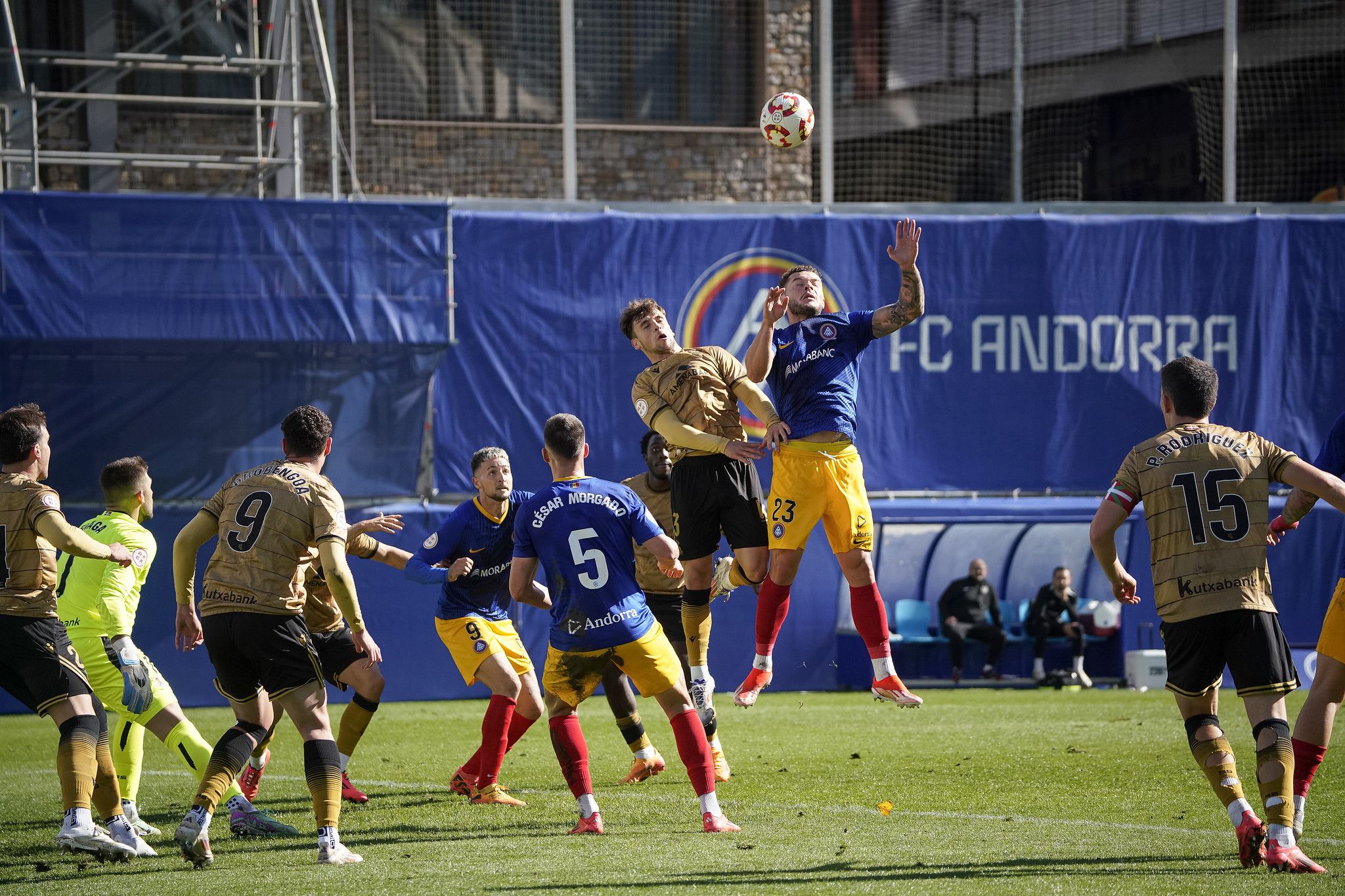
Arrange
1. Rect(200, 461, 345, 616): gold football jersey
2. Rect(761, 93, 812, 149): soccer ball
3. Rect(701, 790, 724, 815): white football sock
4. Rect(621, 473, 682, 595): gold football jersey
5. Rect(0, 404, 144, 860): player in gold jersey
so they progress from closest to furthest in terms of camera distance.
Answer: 1. Rect(200, 461, 345, 616): gold football jersey
2. Rect(0, 404, 144, 860): player in gold jersey
3. Rect(701, 790, 724, 815): white football sock
4. Rect(761, 93, 812, 149): soccer ball
5. Rect(621, 473, 682, 595): gold football jersey

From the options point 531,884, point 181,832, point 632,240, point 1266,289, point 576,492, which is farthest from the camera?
point 1266,289

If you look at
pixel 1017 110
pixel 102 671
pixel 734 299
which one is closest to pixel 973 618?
pixel 734 299

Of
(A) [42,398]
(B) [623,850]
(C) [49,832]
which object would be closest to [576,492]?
(B) [623,850]

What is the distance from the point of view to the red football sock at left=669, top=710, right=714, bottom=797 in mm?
7727

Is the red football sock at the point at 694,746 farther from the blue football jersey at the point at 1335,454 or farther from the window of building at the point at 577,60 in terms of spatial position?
the window of building at the point at 577,60

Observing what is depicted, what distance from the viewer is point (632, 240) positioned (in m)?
18.4

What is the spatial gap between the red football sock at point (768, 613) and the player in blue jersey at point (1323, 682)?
318cm

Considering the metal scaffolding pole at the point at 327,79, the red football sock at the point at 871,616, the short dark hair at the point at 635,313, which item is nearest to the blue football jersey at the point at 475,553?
the short dark hair at the point at 635,313

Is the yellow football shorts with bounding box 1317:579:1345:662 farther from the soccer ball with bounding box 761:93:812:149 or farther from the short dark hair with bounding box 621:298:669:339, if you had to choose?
the soccer ball with bounding box 761:93:812:149

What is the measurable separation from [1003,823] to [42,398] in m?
12.2

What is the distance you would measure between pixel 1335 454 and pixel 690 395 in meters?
3.74

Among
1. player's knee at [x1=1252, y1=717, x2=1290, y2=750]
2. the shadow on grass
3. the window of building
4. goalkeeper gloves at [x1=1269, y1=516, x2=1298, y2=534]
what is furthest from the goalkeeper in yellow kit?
the window of building

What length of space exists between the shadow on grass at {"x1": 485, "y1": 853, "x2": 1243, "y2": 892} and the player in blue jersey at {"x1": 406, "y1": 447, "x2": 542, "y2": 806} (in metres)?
2.63

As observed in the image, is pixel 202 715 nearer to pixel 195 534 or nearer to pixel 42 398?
pixel 42 398
